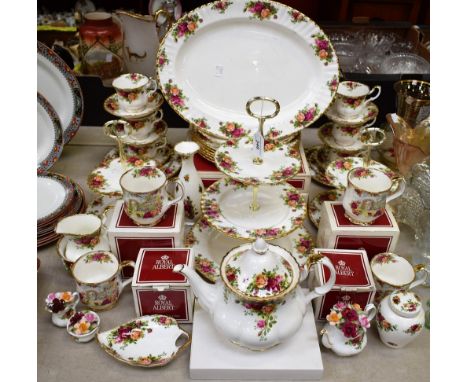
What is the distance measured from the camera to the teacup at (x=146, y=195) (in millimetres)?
1172

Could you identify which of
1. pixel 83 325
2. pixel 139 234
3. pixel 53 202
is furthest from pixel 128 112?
pixel 83 325

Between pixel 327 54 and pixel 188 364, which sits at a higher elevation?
pixel 327 54

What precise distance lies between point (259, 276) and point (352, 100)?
786 millimetres

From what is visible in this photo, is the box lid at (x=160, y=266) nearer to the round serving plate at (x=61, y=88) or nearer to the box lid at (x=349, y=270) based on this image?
the box lid at (x=349, y=270)

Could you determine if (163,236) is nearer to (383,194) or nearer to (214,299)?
(214,299)

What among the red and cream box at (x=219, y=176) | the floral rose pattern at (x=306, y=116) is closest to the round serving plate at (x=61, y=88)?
the red and cream box at (x=219, y=176)

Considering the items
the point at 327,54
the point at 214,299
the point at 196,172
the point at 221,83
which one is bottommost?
the point at 214,299

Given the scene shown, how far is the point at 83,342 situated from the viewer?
114cm

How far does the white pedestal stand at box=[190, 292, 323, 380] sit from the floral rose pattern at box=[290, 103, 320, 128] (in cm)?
66

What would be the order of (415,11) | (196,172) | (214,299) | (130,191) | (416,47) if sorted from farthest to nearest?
1. (415,11)
2. (416,47)
3. (196,172)
4. (130,191)
5. (214,299)

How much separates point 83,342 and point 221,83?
2.85 feet

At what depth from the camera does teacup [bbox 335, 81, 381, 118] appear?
4.92 ft

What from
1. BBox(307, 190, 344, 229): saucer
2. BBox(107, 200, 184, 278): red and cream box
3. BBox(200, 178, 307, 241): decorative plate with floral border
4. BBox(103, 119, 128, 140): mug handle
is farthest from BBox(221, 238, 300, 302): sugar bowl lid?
BBox(103, 119, 128, 140): mug handle

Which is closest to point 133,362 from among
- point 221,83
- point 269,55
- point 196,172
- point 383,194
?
point 196,172
